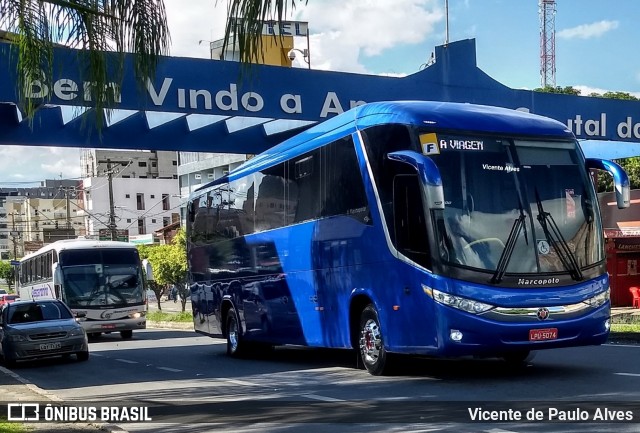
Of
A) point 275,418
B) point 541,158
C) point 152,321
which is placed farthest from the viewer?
point 152,321

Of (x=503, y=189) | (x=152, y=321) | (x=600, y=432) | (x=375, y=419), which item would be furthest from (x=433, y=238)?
(x=152, y=321)

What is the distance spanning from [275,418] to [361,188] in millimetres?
4047

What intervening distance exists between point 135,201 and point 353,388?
9618cm

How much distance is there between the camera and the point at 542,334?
433 inches

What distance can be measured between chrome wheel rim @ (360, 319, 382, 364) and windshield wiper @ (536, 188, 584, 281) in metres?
2.71

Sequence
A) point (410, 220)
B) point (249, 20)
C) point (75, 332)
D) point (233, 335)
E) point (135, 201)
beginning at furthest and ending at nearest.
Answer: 1. point (135, 201)
2. point (75, 332)
3. point (233, 335)
4. point (410, 220)
5. point (249, 20)

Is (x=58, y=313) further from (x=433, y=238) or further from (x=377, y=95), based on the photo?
(x=433, y=238)

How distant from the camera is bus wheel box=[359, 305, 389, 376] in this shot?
41.3ft

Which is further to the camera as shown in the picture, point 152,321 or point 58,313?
A: point 152,321

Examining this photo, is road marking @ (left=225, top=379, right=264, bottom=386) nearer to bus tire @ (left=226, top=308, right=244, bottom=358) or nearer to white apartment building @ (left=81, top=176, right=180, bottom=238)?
bus tire @ (left=226, top=308, right=244, bottom=358)

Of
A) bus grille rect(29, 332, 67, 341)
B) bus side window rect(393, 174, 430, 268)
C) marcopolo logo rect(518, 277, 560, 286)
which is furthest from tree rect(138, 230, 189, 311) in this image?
marcopolo logo rect(518, 277, 560, 286)

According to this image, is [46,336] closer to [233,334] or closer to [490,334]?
[233,334]

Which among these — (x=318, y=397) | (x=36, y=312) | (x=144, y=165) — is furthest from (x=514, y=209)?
(x=144, y=165)

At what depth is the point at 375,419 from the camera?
30.3ft
